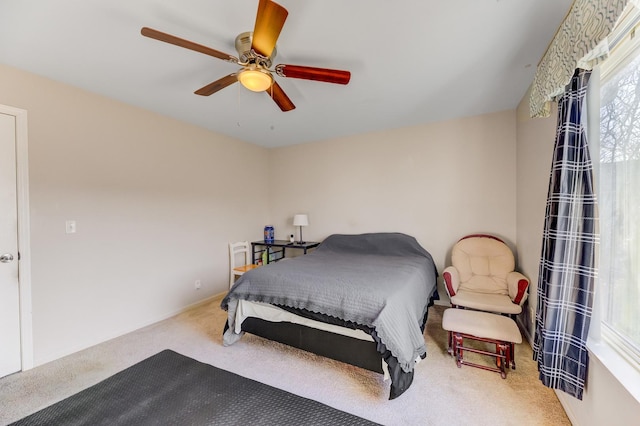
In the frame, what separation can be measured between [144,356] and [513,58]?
3977 mm

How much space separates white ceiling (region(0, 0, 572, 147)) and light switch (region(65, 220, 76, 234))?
1272 mm

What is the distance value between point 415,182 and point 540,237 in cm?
167

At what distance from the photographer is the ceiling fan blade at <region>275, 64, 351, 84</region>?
1.68m

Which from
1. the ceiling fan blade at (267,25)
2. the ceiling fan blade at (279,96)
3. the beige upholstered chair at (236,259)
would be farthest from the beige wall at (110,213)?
the ceiling fan blade at (267,25)

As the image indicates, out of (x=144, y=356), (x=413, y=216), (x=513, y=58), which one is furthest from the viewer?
(x=413, y=216)

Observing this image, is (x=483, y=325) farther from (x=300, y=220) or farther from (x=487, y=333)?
(x=300, y=220)

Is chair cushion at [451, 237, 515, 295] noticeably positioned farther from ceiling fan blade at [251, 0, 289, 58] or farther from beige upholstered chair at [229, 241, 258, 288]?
ceiling fan blade at [251, 0, 289, 58]

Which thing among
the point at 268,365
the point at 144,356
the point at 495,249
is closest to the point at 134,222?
the point at 144,356

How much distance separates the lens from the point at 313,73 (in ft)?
5.59

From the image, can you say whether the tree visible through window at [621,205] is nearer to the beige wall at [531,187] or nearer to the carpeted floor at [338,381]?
the beige wall at [531,187]

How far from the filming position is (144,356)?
7.75 ft

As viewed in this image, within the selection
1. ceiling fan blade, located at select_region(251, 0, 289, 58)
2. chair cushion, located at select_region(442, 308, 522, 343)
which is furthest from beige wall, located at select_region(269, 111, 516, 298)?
ceiling fan blade, located at select_region(251, 0, 289, 58)

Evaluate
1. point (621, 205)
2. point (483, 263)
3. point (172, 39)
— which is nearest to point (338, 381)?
point (621, 205)

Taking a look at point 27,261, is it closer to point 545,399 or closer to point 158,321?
point 158,321
